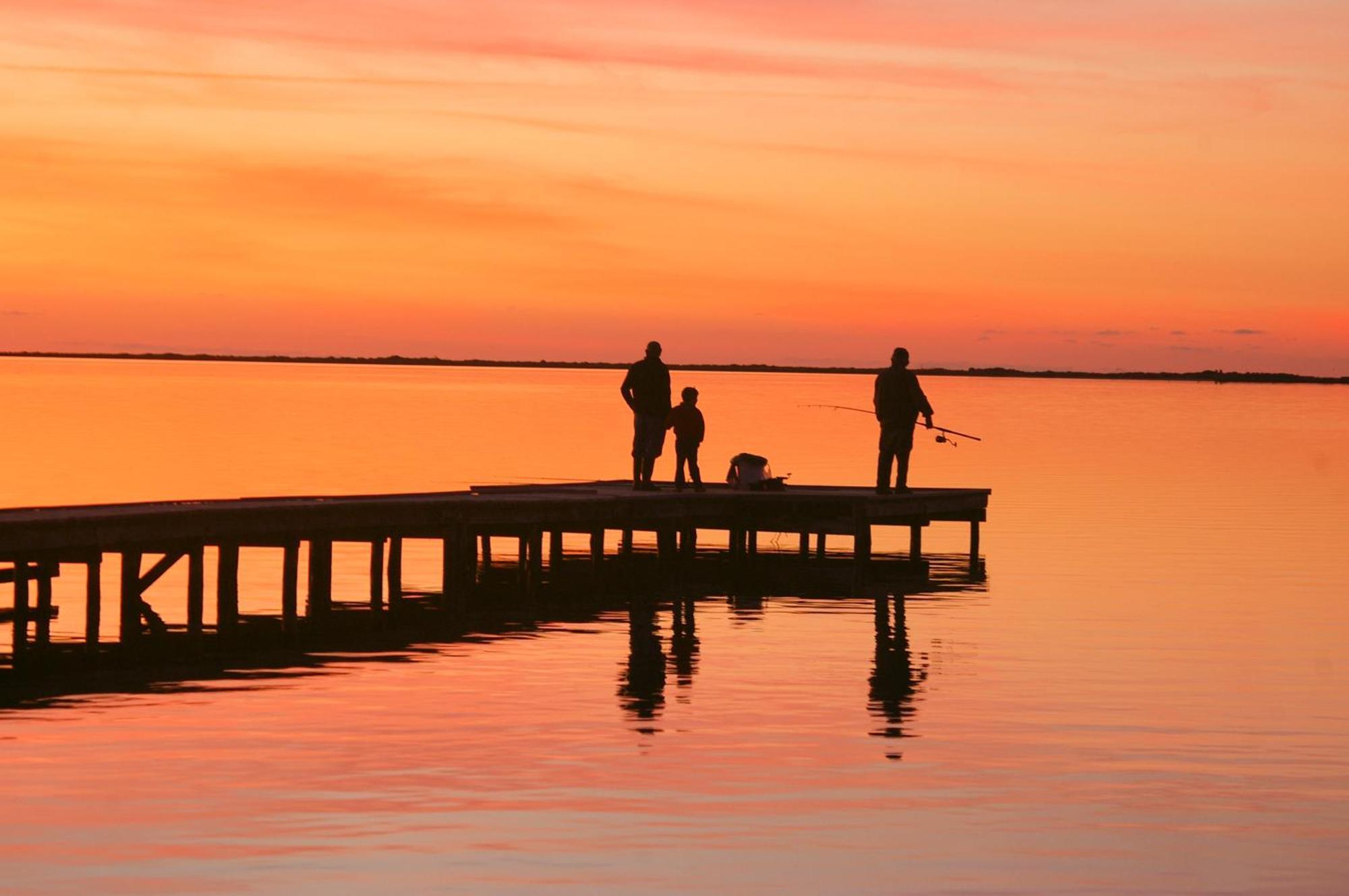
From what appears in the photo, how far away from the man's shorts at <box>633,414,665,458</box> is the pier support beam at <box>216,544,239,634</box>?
21.3 ft

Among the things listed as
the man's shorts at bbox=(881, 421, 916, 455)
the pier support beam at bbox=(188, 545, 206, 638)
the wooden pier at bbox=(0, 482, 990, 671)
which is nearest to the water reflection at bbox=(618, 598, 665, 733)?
the wooden pier at bbox=(0, 482, 990, 671)

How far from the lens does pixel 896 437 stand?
29000 millimetres

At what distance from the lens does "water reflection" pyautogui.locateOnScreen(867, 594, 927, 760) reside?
1667 cm

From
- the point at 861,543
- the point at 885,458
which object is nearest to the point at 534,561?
the point at 861,543

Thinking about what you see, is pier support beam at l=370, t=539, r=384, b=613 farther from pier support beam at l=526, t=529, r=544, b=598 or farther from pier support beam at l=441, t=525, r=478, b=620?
pier support beam at l=526, t=529, r=544, b=598

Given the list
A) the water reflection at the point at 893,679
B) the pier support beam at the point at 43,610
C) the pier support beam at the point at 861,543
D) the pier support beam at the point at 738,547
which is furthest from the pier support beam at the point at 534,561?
the pier support beam at the point at 43,610

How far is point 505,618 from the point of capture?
2397cm

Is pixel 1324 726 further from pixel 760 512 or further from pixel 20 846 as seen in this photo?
pixel 760 512

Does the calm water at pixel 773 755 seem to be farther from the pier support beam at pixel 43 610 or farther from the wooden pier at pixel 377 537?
the pier support beam at pixel 43 610

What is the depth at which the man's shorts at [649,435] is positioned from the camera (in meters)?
27.6

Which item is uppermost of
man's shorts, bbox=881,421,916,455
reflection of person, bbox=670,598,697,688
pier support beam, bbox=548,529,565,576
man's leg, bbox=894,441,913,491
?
man's shorts, bbox=881,421,916,455

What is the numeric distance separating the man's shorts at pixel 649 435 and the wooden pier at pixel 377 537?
617mm

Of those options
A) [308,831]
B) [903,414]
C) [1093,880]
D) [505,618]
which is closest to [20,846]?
[308,831]

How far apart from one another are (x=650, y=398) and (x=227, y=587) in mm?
6764
